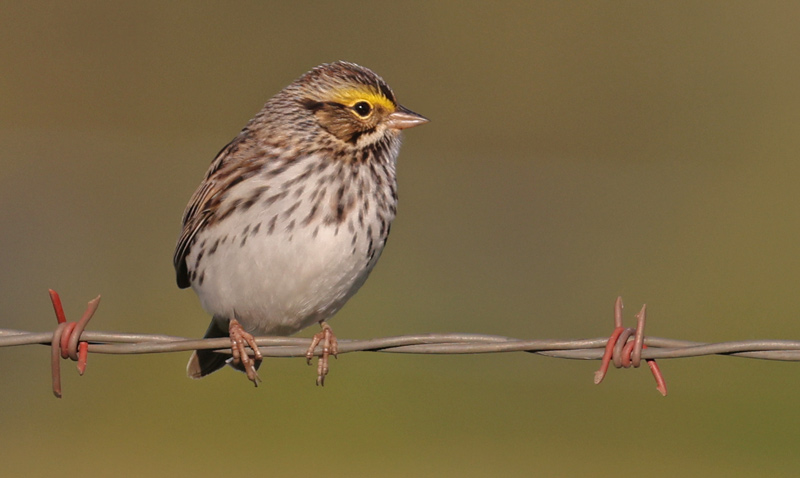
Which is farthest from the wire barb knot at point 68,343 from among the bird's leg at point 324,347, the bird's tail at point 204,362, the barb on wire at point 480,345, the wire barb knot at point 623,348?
the bird's tail at point 204,362

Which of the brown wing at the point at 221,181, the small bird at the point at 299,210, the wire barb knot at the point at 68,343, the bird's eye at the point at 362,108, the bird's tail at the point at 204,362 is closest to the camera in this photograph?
the wire barb knot at the point at 68,343

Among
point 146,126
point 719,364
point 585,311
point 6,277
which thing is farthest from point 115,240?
point 719,364

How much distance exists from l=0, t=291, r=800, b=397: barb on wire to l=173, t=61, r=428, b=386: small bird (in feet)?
2.72

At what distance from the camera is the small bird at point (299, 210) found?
226 inches

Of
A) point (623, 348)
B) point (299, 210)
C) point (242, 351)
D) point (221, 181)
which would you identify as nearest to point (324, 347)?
point (242, 351)

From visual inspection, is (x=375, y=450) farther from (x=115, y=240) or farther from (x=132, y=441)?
(x=115, y=240)

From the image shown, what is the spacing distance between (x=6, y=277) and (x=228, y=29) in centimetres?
784

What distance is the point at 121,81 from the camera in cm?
1941

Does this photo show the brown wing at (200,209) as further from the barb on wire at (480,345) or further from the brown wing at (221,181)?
the barb on wire at (480,345)

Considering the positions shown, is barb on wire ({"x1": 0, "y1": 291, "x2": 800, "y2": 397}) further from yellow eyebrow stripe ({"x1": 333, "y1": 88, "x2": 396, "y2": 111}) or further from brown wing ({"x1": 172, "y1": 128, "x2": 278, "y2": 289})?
yellow eyebrow stripe ({"x1": 333, "y1": 88, "x2": 396, "y2": 111})

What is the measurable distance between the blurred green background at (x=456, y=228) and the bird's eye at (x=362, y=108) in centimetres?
509

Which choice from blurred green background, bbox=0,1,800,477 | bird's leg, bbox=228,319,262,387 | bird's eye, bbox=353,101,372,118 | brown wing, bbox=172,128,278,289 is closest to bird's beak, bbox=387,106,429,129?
bird's eye, bbox=353,101,372,118

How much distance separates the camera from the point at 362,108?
6238mm

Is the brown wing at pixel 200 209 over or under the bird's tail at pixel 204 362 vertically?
over
